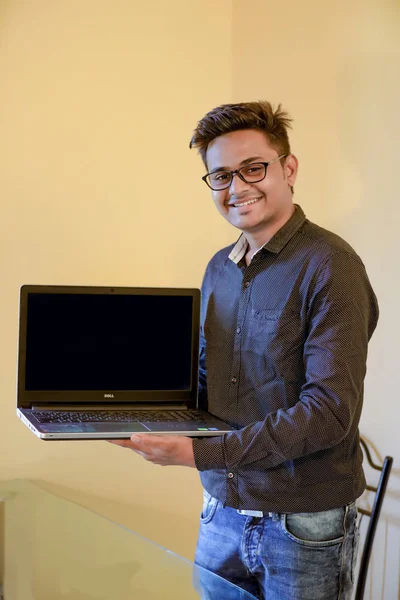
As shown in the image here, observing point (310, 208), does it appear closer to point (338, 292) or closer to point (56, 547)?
point (338, 292)

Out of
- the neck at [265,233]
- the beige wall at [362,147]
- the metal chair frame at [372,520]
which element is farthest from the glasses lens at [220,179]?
the metal chair frame at [372,520]

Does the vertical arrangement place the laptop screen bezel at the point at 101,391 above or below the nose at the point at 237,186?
below

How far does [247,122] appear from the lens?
5.19ft

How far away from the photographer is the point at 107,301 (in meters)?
1.68

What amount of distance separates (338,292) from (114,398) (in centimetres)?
56

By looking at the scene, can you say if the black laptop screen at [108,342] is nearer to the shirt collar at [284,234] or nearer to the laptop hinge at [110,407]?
the laptop hinge at [110,407]

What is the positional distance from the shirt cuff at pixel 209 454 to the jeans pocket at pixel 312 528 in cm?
18

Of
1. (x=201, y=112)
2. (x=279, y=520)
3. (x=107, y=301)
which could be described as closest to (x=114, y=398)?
(x=107, y=301)

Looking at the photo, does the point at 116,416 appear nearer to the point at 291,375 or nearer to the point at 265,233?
the point at 291,375

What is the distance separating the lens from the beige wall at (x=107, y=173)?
2.33 meters

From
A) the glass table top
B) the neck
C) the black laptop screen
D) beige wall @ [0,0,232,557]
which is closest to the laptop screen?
the black laptop screen

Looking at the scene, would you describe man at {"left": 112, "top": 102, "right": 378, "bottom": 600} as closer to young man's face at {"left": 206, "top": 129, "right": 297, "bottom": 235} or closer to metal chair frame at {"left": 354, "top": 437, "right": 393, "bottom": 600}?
young man's face at {"left": 206, "top": 129, "right": 297, "bottom": 235}

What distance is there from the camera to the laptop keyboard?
1.50 metres

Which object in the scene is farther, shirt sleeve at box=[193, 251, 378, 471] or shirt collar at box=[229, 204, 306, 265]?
shirt collar at box=[229, 204, 306, 265]
